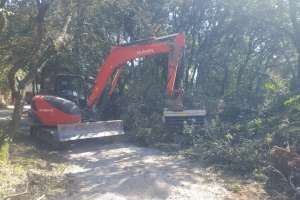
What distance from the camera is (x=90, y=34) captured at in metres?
17.5

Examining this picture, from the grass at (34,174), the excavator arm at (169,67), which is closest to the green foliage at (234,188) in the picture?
the grass at (34,174)

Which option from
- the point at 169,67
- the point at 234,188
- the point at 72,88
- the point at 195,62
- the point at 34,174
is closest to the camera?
the point at 234,188

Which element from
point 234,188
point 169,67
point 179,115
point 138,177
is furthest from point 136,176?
point 169,67

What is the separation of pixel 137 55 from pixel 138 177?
561 centimetres

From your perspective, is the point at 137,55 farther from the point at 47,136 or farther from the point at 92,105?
the point at 47,136

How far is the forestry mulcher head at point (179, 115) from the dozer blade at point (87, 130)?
1655 mm

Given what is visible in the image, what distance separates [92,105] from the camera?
1295 centimetres

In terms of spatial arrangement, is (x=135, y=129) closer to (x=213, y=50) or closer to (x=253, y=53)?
(x=213, y=50)

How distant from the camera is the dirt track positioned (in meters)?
7.11

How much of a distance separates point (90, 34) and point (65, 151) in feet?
26.1

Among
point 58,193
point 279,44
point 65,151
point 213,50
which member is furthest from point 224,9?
point 58,193

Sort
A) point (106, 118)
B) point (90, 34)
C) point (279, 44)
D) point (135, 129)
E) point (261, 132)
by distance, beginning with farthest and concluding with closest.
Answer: point (279, 44) < point (90, 34) < point (106, 118) < point (135, 129) < point (261, 132)

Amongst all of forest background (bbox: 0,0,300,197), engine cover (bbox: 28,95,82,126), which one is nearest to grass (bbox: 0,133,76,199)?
forest background (bbox: 0,0,300,197)

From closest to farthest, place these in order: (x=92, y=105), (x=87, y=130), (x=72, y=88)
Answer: (x=87, y=130) < (x=92, y=105) < (x=72, y=88)
